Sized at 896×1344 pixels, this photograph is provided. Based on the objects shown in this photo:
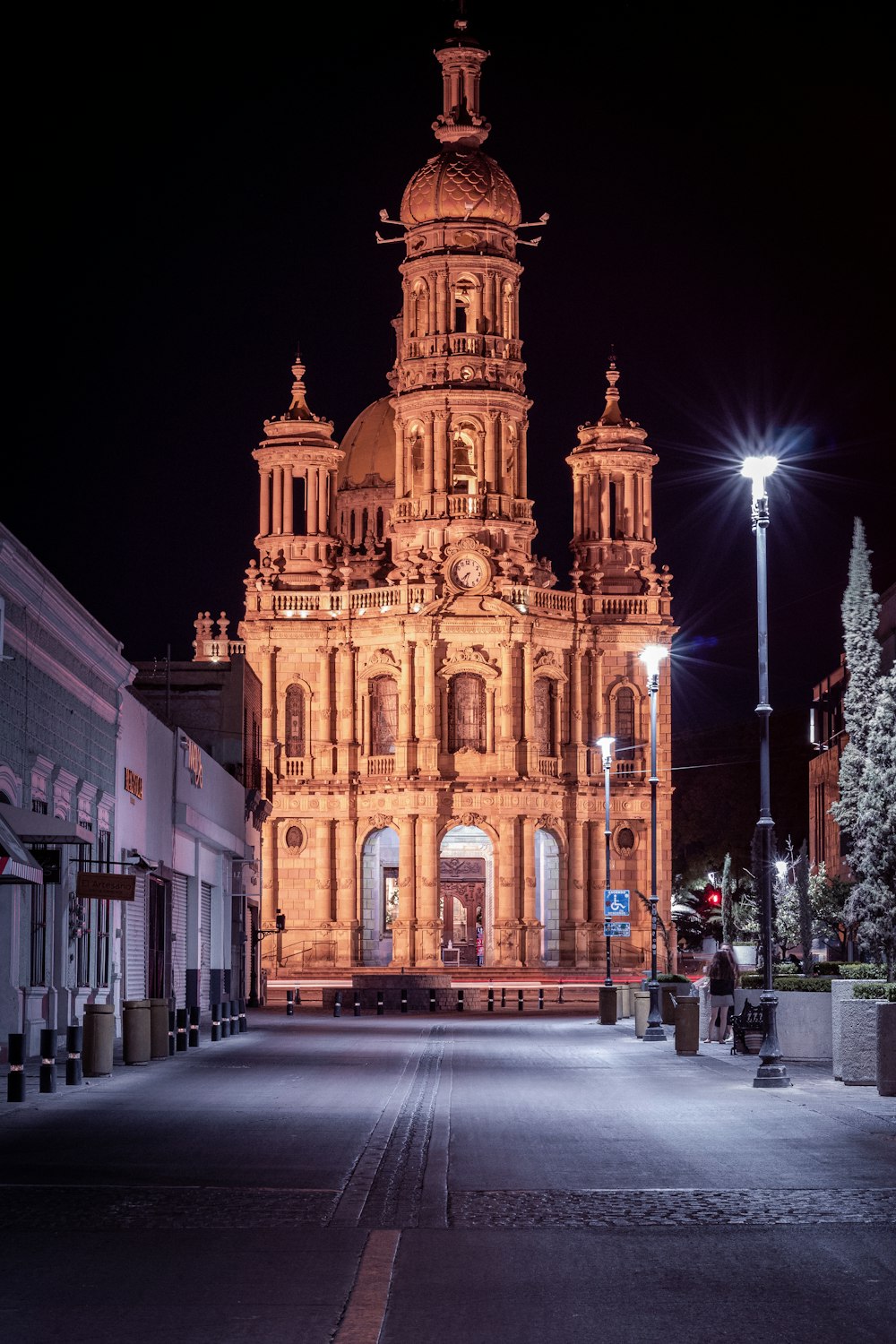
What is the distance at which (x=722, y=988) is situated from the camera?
1485 inches

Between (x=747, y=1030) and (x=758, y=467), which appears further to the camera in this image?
(x=747, y=1030)

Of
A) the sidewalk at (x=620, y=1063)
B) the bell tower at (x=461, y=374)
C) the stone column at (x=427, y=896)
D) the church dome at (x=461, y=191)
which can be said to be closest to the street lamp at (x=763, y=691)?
the sidewalk at (x=620, y=1063)

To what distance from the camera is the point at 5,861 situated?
2450 centimetres

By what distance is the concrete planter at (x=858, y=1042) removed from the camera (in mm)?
26438

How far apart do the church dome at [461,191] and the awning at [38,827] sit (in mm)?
63640

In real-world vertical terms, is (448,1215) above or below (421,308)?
below

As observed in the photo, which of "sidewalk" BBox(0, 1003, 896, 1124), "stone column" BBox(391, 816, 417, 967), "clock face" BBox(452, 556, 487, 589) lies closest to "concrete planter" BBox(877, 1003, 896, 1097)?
"sidewalk" BBox(0, 1003, 896, 1124)

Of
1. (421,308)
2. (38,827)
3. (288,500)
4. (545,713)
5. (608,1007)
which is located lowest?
(608,1007)

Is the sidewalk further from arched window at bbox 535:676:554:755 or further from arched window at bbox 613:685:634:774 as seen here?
arched window at bbox 613:685:634:774

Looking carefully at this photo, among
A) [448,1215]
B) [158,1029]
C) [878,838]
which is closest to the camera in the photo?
[448,1215]

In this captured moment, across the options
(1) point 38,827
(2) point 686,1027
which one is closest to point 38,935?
(1) point 38,827

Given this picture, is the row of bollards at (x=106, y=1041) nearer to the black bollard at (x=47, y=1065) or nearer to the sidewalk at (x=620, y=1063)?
the black bollard at (x=47, y=1065)

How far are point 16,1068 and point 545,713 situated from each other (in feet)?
219

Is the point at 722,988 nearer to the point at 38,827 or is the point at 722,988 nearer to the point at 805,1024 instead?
the point at 805,1024
